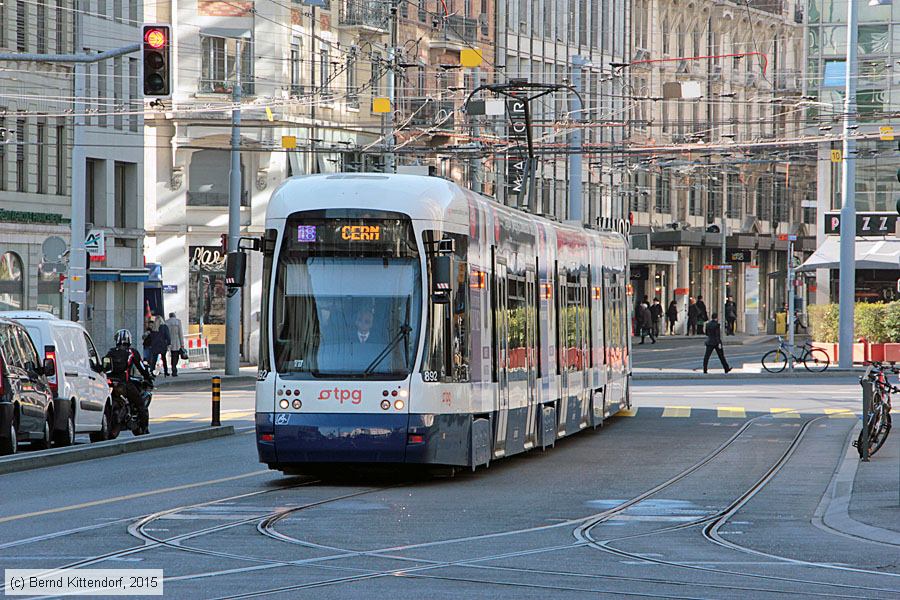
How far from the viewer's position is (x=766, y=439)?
28.7m

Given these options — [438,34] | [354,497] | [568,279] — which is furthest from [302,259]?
[438,34]

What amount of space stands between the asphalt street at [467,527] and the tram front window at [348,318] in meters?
1.22

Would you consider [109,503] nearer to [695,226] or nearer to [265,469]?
[265,469]

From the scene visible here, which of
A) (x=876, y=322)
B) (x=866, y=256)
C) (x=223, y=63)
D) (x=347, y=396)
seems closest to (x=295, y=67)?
(x=223, y=63)

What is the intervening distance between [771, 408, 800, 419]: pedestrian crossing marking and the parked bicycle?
30.7 feet

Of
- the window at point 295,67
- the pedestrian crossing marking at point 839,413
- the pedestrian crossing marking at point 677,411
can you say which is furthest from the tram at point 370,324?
the window at point 295,67

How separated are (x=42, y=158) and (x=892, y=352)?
2359 cm

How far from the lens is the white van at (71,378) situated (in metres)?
26.6

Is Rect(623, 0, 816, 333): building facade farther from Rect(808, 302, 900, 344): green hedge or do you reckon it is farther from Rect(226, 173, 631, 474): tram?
Rect(226, 173, 631, 474): tram

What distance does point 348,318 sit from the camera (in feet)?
61.8

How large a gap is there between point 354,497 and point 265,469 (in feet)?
13.3

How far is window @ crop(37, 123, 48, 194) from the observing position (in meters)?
52.2

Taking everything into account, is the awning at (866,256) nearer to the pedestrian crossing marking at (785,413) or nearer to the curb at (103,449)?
the pedestrian crossing marking at (785,413)

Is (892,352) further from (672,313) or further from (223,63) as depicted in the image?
(672,313)
